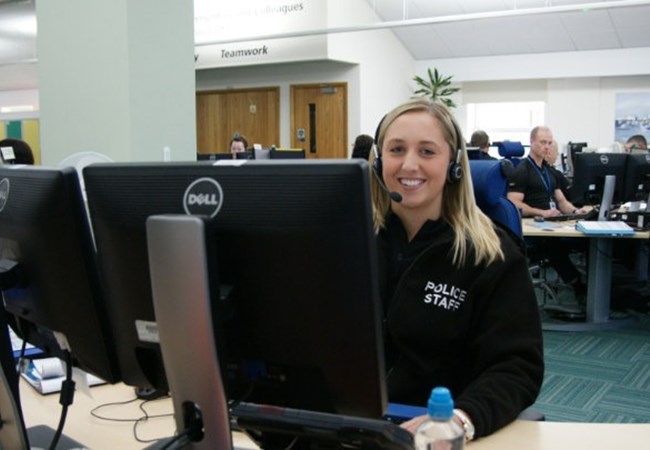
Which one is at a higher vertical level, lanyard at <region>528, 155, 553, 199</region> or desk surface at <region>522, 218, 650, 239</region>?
lanyard at <region>528, 155, 553, 199</region>

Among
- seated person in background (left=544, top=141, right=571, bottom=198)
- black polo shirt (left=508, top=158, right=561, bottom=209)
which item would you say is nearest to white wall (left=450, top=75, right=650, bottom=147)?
seated person in background (left=544, top=141, right=571, bottom=198)

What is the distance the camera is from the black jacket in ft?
4.64

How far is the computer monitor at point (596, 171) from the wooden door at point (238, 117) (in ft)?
22.4

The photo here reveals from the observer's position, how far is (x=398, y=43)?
449 inches

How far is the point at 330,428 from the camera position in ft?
3.26

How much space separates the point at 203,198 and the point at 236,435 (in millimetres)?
628

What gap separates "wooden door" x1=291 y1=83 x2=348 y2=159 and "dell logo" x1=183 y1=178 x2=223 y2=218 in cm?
950

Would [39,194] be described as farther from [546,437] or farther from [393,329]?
[546,437]

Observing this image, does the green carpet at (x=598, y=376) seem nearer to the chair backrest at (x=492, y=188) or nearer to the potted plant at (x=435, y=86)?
the chair backrest at (x=492, y=188)

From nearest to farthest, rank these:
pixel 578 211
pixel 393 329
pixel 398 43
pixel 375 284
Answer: pixel 375 284, pixel 393 329, pixel 578 211, pixel 398 43

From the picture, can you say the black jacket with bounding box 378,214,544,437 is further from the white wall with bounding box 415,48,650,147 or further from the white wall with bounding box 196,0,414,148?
the white wall with bounding box 415,48,650,147

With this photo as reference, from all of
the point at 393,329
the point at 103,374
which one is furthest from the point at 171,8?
the point at 103,374

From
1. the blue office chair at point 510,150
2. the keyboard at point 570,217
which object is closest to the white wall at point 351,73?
the blue office chair at point 510,150

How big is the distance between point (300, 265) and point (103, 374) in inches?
16.7
